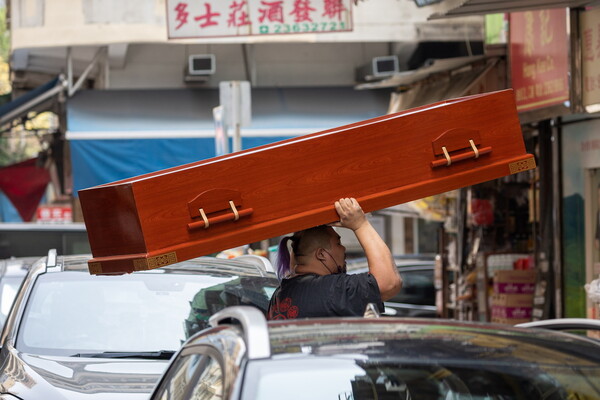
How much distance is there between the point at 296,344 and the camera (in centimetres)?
338

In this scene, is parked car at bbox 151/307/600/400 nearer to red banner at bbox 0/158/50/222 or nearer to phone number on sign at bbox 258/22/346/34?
phone number on sign at bbox 258/22/346/34

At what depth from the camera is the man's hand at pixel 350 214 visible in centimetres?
515

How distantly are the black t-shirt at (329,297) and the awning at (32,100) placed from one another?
1584cm

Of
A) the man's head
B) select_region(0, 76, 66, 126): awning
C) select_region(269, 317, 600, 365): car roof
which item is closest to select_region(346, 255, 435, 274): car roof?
select_region(0, 76, 66, 126): awning

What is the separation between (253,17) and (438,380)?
879cm

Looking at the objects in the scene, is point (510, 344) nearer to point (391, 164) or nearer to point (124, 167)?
point (391, 164)

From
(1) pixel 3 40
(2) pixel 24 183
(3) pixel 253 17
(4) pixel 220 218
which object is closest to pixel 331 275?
(4) pixel 220 218

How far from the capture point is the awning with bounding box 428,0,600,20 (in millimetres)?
8402

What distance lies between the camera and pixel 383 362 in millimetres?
3369

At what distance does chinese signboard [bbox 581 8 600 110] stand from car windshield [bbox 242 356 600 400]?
19.5 feet

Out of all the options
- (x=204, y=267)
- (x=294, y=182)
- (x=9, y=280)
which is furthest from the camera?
(x=9, y=280)

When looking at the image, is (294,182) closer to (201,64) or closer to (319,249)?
(319,249)

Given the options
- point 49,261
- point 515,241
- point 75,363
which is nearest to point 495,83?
point 515,241

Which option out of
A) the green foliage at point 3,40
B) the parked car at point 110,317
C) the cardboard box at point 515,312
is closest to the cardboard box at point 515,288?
the cardboard box at point 515,312
